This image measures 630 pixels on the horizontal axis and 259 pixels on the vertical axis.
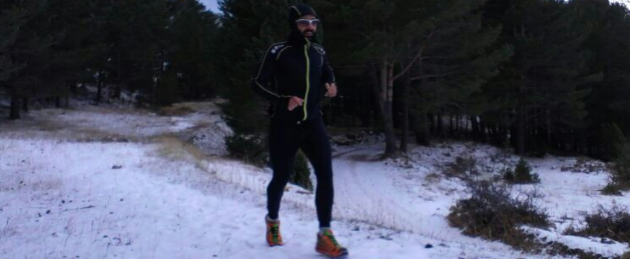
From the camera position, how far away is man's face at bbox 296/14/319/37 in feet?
15.0

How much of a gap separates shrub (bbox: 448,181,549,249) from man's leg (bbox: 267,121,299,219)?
13.3ft

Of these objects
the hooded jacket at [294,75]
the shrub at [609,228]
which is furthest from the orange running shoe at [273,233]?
the shrub at [609,228]

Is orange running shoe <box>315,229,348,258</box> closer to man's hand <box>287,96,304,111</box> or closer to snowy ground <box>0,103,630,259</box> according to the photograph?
snowy ground <box>0,103,630,259</box>

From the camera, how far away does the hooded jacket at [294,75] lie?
4.57 meters

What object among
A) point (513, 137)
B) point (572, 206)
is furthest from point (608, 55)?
point (572, 206)

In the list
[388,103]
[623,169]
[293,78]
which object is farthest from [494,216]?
[388,103]

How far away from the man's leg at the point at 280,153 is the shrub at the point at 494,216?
407 cm

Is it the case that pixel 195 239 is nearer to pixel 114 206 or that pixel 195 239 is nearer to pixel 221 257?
pixel 221 257

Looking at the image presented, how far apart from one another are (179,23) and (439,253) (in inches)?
1827

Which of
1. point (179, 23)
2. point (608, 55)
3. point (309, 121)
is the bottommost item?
point (309, 121)

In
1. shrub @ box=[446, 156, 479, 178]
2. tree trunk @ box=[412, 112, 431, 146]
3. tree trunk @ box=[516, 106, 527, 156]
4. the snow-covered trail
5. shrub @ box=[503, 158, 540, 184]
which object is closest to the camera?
the snow-covered trail

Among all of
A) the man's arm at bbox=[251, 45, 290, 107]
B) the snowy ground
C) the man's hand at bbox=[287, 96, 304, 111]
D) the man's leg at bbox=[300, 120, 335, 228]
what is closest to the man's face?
the man's arm at bbox=[251, 45, 290, 107]

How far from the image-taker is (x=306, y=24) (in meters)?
4.58

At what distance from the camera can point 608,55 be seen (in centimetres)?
3553
